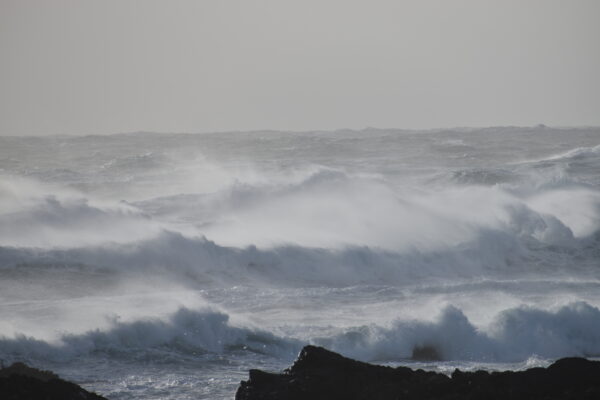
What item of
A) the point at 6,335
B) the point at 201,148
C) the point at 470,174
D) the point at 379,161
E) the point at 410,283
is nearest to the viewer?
the point at 6,335

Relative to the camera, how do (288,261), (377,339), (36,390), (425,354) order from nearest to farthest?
(36,390)
(425,354)
(377,339)
(288,261)

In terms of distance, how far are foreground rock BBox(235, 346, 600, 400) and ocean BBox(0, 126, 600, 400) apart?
2174 mm

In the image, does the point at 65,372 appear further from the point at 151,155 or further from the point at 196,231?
the point at 151,155

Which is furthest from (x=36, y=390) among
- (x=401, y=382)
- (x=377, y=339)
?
(x=377, y=339)

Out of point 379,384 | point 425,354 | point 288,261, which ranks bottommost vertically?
point 425,354

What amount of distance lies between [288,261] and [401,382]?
12656mm

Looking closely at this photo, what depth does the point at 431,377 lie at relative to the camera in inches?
360

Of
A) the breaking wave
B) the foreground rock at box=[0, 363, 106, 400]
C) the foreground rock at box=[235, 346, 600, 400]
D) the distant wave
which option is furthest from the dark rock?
the foreground rock at box=[0, 363, 106, 400]

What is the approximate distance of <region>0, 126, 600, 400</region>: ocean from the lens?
14.1 metres

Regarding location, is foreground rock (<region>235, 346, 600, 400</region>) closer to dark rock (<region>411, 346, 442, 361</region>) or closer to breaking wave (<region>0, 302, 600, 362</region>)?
breaking wave (<region>0, 302, 600, 362</region>)

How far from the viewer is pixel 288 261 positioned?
21734mm

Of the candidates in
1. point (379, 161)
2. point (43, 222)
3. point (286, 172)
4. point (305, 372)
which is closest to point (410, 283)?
point (43, 222)

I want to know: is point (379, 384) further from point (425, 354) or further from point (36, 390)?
point (425, 354)

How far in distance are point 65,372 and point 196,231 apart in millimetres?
10935
